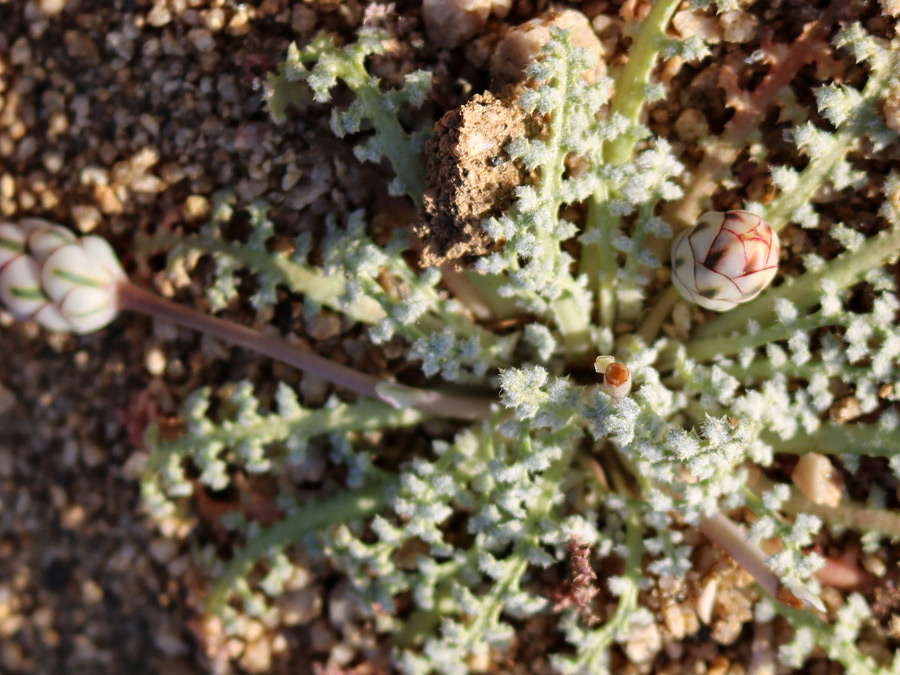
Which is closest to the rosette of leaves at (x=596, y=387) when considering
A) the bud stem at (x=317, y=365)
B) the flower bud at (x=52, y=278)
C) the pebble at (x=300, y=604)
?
the bud stem at (x=317, y=365)

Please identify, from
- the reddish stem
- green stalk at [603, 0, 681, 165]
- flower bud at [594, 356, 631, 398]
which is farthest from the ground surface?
flower bud at [594, 356, 631, 398]

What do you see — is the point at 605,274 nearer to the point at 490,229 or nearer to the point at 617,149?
the point at 617,149

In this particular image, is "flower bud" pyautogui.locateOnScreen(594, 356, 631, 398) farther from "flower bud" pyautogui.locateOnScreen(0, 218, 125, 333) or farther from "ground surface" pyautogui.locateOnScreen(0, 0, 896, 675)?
"flower bud" pyautogui.locateOnScreen(0, 218, 125, 333)

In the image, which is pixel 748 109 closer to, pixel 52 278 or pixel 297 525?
pixel 297 525

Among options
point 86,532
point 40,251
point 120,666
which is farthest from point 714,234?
point 120,666

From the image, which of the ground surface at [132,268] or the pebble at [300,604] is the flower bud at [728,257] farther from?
the pebble at [300,604]

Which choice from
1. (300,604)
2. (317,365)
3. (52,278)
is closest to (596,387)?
(317,365)
